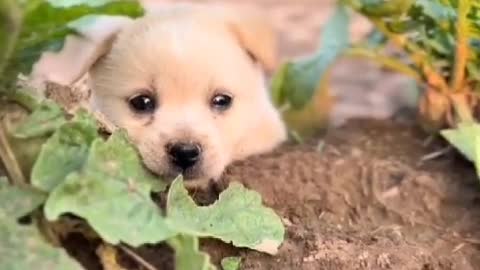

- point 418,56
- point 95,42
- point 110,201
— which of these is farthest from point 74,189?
point 418,56

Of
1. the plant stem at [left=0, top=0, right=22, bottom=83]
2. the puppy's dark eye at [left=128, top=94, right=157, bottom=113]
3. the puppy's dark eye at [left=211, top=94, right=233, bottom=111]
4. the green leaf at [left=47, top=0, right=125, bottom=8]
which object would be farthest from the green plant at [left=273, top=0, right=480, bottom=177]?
the plant stem at [left=0, top=0, right=22, bottom=83]

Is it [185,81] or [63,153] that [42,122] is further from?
[185,81]

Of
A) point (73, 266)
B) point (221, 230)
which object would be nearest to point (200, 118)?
point (221, 230)

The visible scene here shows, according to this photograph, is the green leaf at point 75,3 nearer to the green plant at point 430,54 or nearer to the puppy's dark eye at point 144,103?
the puppy's dark eye at point 144,103

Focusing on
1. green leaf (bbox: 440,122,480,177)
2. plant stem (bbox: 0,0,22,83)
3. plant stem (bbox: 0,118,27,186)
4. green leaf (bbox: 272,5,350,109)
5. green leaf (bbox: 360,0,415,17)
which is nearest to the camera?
plant stem (bbox: 0,0,22,83)

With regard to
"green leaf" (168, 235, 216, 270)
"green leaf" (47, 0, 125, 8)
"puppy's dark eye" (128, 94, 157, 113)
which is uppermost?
"green leaf" (47, 0, 125, 8)

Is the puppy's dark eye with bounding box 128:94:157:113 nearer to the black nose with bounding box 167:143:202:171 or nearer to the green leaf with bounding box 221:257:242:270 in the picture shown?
the black nose with bounding box 167:143:202:171
